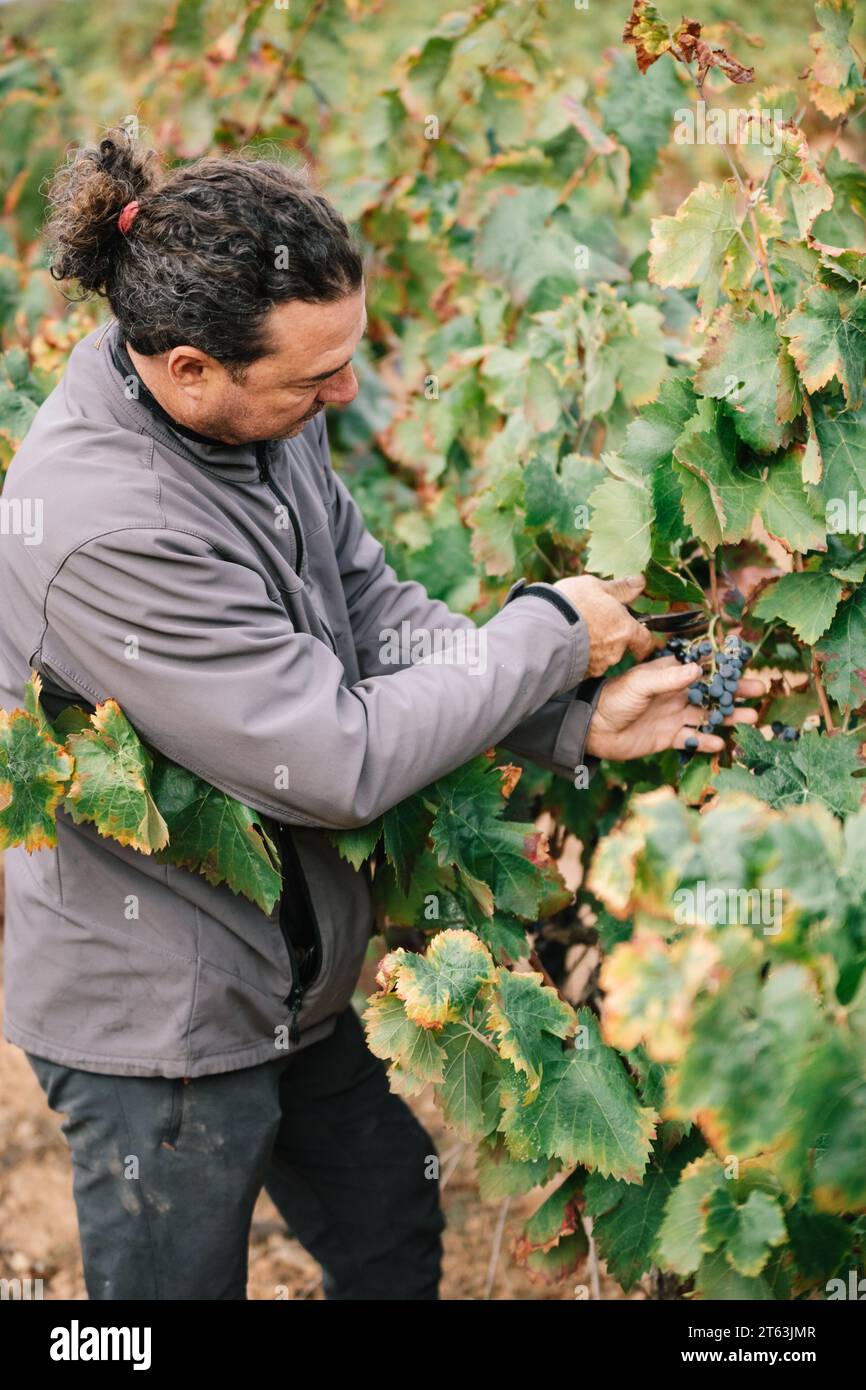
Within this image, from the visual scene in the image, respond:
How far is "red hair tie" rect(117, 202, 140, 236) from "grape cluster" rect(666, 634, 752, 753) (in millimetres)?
1055

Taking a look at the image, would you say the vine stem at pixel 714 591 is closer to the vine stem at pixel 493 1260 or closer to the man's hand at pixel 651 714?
the man's hand at pixel 651 714

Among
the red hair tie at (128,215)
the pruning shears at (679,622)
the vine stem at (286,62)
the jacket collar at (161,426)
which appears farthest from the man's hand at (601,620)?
the vine stem at (286,62)

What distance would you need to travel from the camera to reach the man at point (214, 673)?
1.78 metres

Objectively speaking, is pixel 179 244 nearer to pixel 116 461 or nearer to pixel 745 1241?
pixel 116 461

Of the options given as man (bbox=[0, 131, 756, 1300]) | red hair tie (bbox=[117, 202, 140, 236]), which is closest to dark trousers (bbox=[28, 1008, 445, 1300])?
man (bbox=[0, 131, 756, 1300])

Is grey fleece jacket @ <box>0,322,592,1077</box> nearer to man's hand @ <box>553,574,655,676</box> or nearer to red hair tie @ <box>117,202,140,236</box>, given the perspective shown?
man's hand @ <box>553,574,655,676</box>

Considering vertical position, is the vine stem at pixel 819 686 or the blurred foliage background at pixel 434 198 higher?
the blurred foliage background at pixel 434 198

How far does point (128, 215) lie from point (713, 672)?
1.12 metres

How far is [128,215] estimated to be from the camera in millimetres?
1881

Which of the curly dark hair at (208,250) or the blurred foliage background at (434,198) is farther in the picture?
the blurred foliage background at (434,198)

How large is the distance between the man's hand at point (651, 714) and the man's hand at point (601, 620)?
5 centimetres

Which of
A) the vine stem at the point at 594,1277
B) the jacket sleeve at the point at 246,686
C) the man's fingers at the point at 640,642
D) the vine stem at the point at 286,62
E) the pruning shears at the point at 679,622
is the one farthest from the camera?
the vine stem at the point at 286,62

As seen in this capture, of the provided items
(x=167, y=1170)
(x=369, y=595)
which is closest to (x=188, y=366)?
(x=369, y=595)

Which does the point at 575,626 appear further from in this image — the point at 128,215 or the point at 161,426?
the point at 128,215
